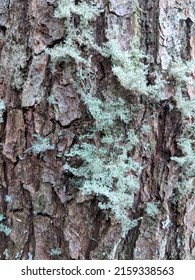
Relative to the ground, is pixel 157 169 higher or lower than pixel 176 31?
lower

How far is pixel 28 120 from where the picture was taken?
1147 mm

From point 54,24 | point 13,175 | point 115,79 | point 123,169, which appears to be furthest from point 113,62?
point 13,175

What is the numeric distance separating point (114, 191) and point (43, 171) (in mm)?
225

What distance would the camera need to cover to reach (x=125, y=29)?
1.13 metres

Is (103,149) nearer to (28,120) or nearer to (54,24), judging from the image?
(28,120)

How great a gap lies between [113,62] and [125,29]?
0.36 ft

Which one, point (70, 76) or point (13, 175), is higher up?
point (70, 76)

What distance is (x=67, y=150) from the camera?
3.68 ft

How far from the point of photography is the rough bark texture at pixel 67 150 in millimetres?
1105

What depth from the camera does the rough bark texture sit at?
3.63 feet

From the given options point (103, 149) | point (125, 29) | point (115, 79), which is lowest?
point (103, 149)

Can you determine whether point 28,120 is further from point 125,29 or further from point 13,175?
point 125,29
